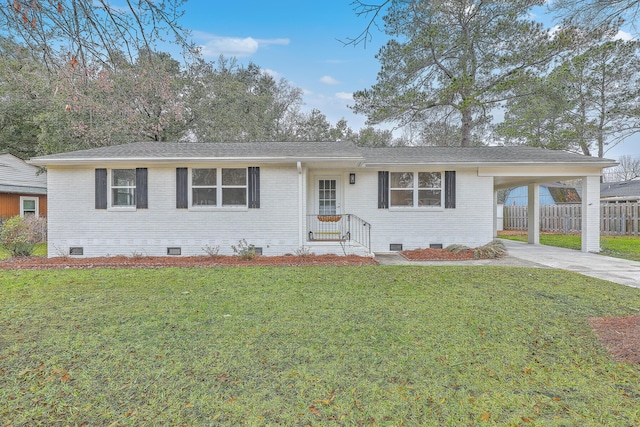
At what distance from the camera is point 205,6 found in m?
5.03

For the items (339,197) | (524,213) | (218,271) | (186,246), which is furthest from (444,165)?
(524,213)

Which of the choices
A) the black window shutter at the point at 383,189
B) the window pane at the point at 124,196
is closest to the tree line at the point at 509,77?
the black window shutter at the point at 383,189

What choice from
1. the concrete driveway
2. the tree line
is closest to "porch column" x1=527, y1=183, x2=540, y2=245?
the concrete driveway

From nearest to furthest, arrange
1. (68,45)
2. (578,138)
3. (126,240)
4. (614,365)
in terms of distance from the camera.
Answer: (614,365)
(68,45)
(126,240)
(578,138)

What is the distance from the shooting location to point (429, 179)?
10.7 metres

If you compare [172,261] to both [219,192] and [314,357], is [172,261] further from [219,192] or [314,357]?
[314,357]

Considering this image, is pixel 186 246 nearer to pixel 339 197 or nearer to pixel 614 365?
pixel 339 197

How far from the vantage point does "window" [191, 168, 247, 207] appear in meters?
9.70

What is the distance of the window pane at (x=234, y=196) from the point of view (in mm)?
9734

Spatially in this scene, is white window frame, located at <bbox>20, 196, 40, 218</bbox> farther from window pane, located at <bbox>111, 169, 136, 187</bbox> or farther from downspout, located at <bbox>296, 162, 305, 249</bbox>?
downspout, located at <bbox>296, 162, 305, 249</bbox>

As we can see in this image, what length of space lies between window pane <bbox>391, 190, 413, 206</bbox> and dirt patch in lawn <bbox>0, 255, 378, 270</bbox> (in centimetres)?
267

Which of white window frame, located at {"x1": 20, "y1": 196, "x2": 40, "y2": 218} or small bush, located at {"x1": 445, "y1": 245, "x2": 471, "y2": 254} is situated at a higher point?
white window frame, located at {"x1": 20, "y1": 196, "x2": 40, "y2": 218}

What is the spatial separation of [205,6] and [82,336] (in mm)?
4863

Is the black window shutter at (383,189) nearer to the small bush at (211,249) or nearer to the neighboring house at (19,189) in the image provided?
the small bush at (211,249)
